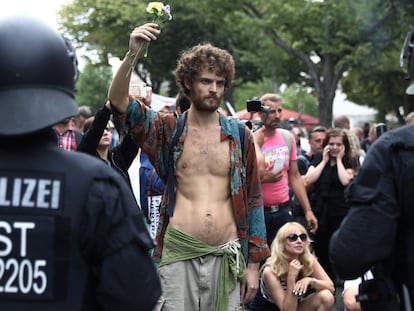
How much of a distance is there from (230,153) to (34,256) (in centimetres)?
263

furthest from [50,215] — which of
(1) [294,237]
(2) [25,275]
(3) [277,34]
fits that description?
(3) [277,34]

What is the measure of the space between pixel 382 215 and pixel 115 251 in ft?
3.34

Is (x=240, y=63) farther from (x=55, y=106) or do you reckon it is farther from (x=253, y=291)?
(x=55, y=106)

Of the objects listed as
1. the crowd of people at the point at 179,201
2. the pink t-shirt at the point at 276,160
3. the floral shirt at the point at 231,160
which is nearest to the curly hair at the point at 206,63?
the crowd of people at the point at 179,201

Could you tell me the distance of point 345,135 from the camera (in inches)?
397

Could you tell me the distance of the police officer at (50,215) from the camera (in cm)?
285

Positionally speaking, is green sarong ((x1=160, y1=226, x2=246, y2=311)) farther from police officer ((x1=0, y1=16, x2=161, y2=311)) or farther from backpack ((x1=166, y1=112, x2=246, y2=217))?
police officer ((x1=0, y1=16, x2=161, y2=311))

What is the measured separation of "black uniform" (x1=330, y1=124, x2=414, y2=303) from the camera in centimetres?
324

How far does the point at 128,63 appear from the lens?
16.1 ft

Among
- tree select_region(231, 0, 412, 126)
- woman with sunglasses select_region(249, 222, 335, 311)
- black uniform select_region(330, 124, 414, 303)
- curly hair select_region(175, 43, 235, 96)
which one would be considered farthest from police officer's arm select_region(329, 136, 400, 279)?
tree select_region(231, 0, 412, 126)

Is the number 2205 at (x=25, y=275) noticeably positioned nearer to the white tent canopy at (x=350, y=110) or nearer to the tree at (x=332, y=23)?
the tree at (x=332, y=23)

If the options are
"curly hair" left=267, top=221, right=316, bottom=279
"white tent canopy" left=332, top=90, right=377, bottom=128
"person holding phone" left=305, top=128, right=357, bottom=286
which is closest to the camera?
"curly hair" left=267, top=221, right=316, bottom=279

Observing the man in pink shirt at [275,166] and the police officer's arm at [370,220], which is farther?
the man in pink shirt at [275,166]

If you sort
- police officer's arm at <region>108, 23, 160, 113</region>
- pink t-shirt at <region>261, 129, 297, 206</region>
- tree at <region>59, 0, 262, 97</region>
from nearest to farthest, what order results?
police officer's arm at <region>108, 23, 160, 113</region> < pink t-shirt at <region>261, 129, 297, 206</region> < tree at <region>59, 0, 262, 97</region>
